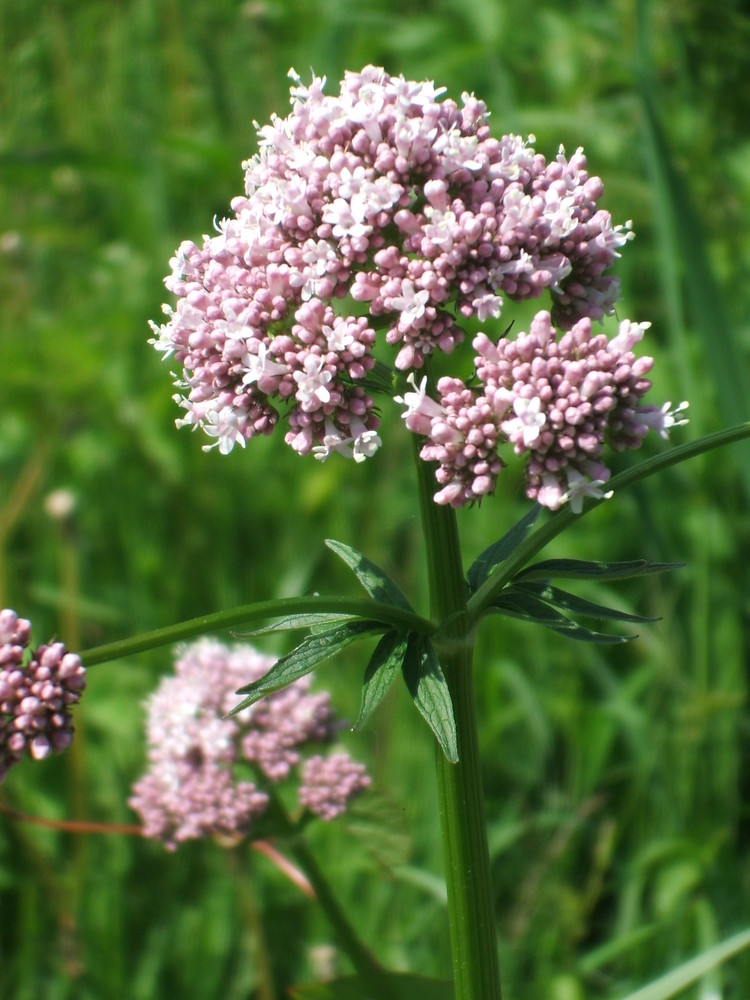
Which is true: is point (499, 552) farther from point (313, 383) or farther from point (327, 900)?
point (327, 900)

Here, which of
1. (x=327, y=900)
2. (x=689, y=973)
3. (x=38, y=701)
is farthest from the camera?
(x=327, y=900)

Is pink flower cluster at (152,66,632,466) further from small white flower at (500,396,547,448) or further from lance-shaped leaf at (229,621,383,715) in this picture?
lance-shaped leaf at (229,621,383,715)

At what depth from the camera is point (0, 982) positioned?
3.35m

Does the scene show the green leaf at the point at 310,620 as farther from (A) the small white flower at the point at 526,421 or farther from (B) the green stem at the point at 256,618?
(A) the small white flower at the point at 526,421

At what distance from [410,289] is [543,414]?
28cm

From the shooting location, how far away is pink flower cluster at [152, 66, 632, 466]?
1691 mm

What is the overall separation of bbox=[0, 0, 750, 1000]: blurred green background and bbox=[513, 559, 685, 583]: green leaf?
86 centimetres

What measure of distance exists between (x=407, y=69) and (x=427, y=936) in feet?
13.7

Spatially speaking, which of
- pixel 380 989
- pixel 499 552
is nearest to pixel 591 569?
pixel 499 552

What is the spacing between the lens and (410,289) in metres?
1.66

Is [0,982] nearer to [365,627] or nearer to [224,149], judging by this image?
[365,627]

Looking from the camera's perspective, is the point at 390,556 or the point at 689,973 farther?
the point at 390,556

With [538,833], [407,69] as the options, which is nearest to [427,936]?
[538,833]

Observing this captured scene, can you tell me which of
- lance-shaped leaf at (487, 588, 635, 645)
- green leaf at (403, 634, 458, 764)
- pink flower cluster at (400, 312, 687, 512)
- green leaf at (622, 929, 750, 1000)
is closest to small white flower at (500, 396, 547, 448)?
pink flower cluster at (400, 312, 687, 512)
